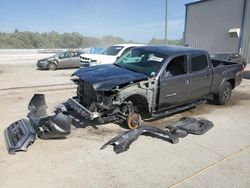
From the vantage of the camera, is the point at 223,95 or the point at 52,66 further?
the point at 52,66

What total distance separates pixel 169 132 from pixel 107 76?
1828 mm

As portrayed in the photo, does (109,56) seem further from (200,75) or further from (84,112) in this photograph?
(84,112)

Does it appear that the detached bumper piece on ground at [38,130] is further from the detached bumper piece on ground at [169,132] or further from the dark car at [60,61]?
the dark car at [60,61]

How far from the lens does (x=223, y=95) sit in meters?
8.03

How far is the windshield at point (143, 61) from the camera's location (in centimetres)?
587

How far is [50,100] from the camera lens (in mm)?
8242

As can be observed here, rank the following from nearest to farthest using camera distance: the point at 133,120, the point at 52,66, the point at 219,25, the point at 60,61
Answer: the point at 133,120
the point at 52,66
the point at 60,61
the point at 219,25

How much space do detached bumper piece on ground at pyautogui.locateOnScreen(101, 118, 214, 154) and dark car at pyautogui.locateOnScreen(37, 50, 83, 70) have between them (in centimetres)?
1435

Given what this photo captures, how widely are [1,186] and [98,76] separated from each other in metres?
2.85

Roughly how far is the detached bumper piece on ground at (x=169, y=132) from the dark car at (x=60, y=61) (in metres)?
14.3

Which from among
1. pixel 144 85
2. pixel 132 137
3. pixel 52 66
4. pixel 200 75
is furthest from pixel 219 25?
pixel 132 137

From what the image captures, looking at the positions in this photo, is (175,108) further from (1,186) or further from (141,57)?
(1,186)

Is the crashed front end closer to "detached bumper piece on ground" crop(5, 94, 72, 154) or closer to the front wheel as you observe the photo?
the front wheel

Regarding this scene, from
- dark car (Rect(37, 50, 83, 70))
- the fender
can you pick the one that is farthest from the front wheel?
dark car (Rect(37, 50, 83, 70))
